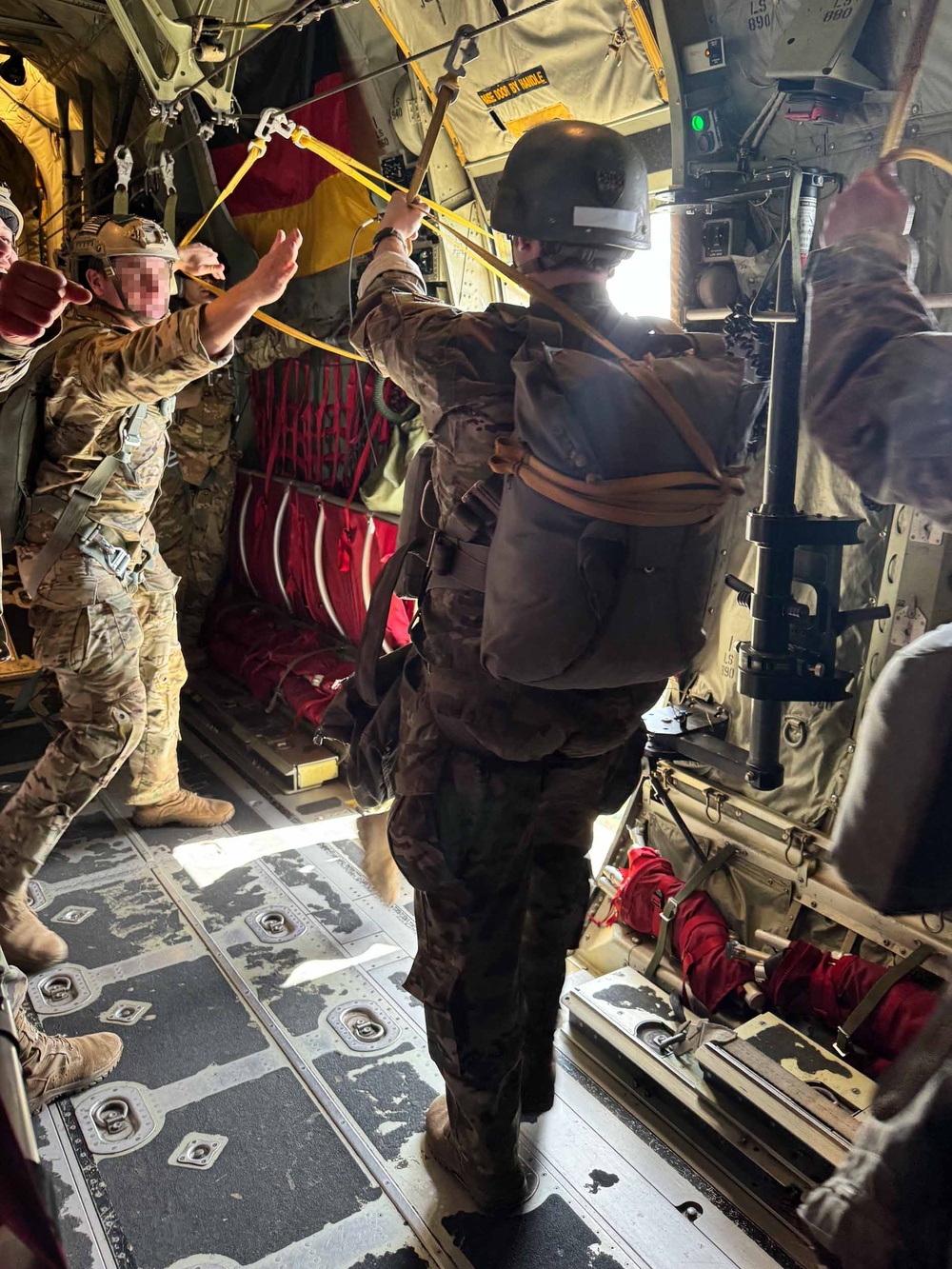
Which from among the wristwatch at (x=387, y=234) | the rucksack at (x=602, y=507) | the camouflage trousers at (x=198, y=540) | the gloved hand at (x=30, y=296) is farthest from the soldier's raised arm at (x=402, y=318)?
the camouflage trousers at (x=198, y=540)

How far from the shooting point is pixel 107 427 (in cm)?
352

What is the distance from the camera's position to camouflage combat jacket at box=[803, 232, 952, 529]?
140 centimetres

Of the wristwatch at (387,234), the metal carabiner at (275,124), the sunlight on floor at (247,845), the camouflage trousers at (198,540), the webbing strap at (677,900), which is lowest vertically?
the sunlight on floor at (247,845)

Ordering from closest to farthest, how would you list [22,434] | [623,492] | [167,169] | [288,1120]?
[623,492] < [288,1120] < [22,434] < [167,169]

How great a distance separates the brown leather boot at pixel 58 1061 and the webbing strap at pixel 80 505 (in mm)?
1618

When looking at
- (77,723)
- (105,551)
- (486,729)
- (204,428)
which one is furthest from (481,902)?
(204,428)

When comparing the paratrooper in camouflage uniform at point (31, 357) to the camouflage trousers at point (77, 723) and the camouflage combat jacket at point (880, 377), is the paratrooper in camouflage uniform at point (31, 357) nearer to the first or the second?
the camouflage trousers at point (77, 723)

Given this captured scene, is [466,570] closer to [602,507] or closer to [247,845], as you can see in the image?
[602,507]

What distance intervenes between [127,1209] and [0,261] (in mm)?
2251

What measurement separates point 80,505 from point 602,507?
2464 millimetres

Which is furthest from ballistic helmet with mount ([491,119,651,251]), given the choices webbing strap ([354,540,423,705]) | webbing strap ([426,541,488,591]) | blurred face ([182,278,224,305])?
blurred face ([182,278,224,305])

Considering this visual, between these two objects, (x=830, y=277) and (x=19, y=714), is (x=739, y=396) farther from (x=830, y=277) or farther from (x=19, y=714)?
(x=19, y=714)

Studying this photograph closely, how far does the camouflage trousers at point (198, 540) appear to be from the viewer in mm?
6363

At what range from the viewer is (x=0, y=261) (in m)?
1.95
